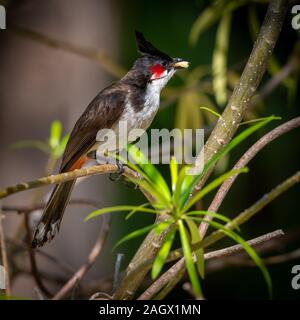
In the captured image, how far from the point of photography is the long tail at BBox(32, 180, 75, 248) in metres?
1.42

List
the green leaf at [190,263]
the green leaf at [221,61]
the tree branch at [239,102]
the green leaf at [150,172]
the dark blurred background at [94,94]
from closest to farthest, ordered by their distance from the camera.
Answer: the green leaf at [190,263]
the green leaf at [150,172]
the tree branch at [239,102]
the green leaf at [221,61]
the dark blurred background at [94,94]

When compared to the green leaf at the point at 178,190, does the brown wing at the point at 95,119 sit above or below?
above

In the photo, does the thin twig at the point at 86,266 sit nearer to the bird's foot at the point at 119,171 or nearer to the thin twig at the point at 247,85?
the bird's foot at the point at 119,171

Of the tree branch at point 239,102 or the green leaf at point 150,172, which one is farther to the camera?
the tree branch at point 239,102

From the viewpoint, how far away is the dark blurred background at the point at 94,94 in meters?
2.83

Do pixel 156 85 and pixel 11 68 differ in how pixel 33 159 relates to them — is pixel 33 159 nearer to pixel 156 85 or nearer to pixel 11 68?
pixel 11 68

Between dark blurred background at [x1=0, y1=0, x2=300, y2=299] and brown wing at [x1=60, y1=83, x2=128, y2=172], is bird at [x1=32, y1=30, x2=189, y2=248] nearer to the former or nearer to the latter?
brown wing at [x1=60, y1=83, x2=128, y2=172]

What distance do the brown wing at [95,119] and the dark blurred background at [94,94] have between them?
1.52 feet

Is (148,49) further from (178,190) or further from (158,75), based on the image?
(178,190)

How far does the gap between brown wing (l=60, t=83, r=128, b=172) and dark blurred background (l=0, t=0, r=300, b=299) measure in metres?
0.46

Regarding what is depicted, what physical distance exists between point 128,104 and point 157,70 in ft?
0.55

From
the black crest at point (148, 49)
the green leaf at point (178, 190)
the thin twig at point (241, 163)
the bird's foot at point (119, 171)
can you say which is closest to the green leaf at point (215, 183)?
the green leaf at point (178, 190)

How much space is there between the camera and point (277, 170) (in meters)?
3.24

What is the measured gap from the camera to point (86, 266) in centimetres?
142
